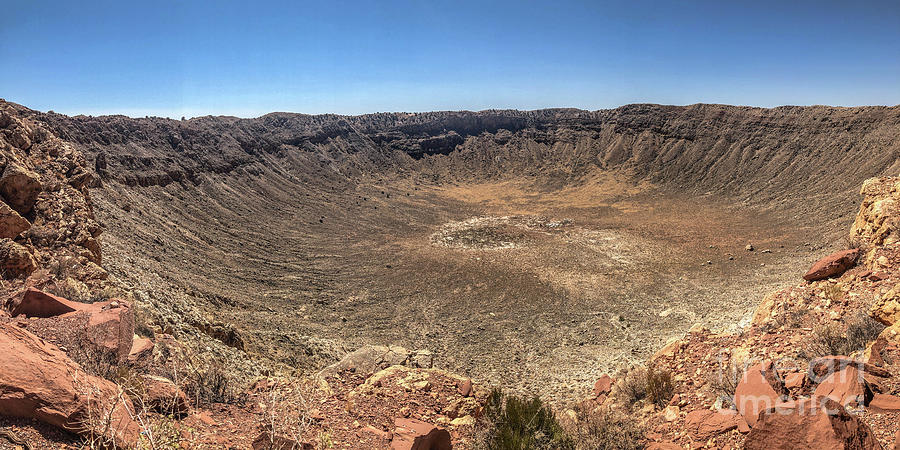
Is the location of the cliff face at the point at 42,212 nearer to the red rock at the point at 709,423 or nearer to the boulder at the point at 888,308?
the red rock at the point at 709,423

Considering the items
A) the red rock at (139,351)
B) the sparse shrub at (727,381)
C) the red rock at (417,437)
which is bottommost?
the red rock at (417,437)

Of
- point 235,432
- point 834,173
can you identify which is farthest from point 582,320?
point 834,173

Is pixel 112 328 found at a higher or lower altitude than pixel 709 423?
higher

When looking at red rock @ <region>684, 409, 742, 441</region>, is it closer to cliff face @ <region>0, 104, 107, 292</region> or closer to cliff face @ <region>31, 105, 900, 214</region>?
cliff face @ <region>0, 104, 107, 292</region>

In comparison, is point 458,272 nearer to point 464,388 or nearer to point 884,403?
point 464,388

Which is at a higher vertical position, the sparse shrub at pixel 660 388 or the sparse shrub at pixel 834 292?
the sparse shrub at pixel 834 292

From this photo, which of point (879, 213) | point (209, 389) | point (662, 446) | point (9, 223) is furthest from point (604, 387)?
point (9, 223)

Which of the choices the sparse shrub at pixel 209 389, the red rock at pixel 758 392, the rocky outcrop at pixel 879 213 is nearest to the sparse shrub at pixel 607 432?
the red rock at pixel 758 392

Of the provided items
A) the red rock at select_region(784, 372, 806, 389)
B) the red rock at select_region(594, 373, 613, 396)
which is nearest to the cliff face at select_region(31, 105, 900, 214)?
the red rock at select_region(594, 373, 613, 396)
